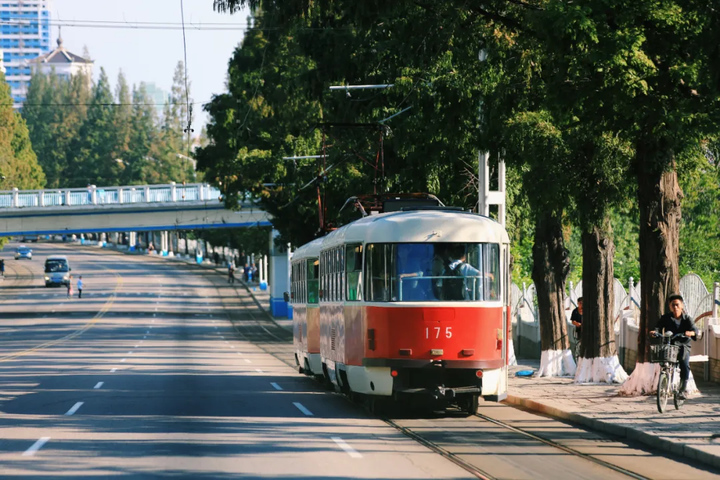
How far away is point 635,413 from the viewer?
58.1ft

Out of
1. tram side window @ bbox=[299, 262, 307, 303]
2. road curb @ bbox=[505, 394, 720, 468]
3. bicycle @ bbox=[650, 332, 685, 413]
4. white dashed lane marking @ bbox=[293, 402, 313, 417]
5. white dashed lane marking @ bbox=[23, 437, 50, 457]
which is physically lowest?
white dashed lane marking @ bbox=[293, 402, 313, 417]

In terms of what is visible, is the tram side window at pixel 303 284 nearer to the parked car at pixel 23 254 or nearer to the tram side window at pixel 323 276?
the tram side window at pixel 323 276

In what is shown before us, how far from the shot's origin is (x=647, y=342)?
20203 millimetres

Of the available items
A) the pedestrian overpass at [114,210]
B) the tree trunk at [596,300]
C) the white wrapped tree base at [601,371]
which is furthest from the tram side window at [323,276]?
the pedestrian overpass at [114,210]

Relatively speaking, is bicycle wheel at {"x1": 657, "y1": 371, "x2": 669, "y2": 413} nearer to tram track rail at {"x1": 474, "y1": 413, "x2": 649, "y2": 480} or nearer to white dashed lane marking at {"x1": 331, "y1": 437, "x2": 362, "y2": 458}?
tram track rail at {"x1": 474, "y1": 413, "x2": 649, "y2": 480}

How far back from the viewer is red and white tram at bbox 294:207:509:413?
61.2ft

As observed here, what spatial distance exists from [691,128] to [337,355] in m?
7.65

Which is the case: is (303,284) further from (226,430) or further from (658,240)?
(226,430)

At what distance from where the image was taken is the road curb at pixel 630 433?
1341cm

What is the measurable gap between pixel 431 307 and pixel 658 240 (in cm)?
438

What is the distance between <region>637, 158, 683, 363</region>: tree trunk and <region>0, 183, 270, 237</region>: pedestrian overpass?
205ft

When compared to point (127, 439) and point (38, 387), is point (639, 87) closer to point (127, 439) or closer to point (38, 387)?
point (127, 439)

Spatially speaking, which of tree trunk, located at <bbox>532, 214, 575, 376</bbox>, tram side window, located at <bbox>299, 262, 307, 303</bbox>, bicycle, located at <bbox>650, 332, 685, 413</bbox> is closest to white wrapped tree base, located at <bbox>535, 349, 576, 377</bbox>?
tree trunk, located at <bbox>532, 214, 575, 376</bbox>

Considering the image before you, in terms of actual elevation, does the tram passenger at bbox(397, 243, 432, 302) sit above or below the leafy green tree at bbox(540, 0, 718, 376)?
below
